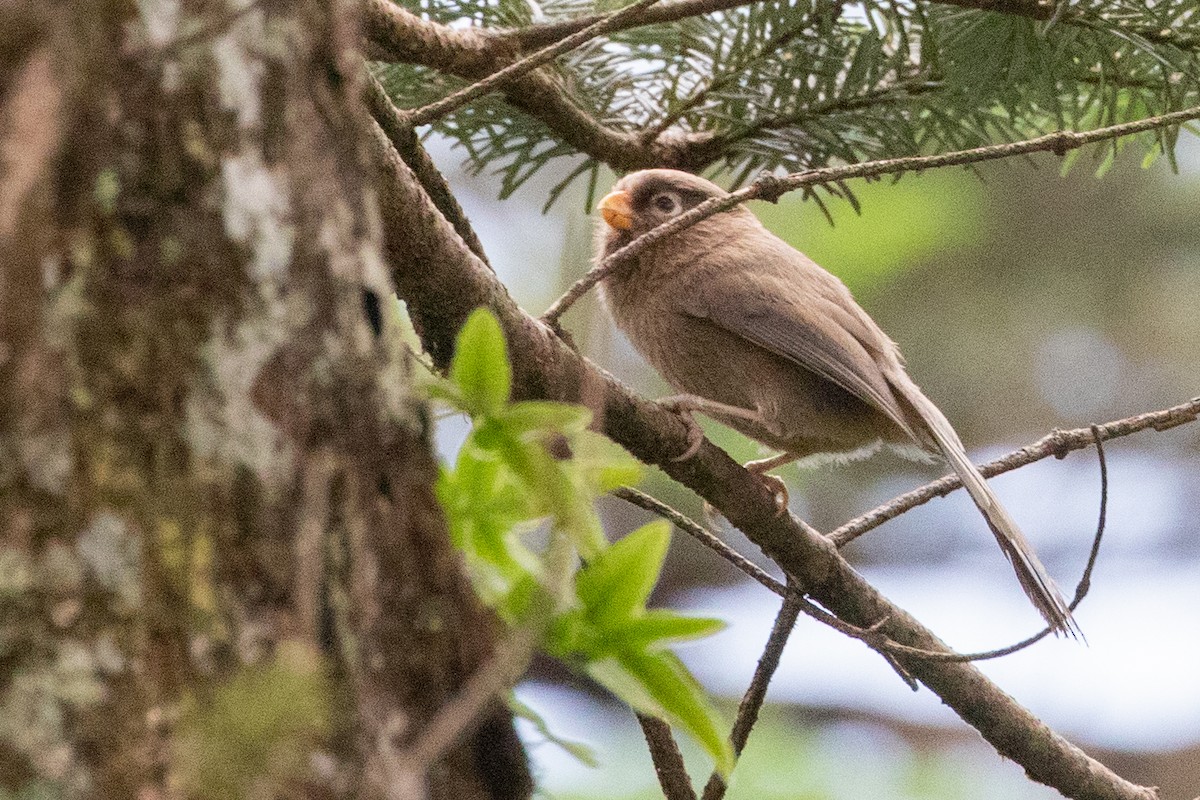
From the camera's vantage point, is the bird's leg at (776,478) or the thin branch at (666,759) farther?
the bird's leg at (776,478)

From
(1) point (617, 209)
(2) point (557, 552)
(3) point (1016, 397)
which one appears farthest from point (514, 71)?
(3) point (1016, 397)

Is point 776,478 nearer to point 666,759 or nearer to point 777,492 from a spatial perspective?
point 777,492

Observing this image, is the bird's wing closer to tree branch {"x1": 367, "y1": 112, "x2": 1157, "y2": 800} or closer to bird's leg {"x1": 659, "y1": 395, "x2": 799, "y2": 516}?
bird's leg {"x1": 659, "y1": 395, "x2": 799, "y2": 516}

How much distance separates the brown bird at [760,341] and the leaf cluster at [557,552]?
2300mm

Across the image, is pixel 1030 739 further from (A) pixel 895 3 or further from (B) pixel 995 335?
(B) pixel 995 335

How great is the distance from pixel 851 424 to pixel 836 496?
15.4 feet

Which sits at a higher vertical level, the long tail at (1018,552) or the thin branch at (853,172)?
the thin branch at (853,172)

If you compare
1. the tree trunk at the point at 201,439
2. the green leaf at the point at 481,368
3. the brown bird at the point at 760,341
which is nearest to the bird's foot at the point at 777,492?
the brown bird at the point at 760,341

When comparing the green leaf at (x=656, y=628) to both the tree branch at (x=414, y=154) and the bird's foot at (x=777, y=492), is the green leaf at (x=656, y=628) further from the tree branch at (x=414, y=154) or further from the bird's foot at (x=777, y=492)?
the bird's foot at (x=777, y=492)

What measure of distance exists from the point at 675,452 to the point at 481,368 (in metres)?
1.45

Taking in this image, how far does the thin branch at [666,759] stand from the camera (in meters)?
2.32

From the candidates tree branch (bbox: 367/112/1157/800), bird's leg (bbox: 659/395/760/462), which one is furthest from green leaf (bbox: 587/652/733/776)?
bird's leg (bbox: 659/395/760/462)

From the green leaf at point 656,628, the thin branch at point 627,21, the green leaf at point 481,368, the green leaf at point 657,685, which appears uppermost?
the thin branch at point 627,21

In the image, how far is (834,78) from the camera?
2.49m
